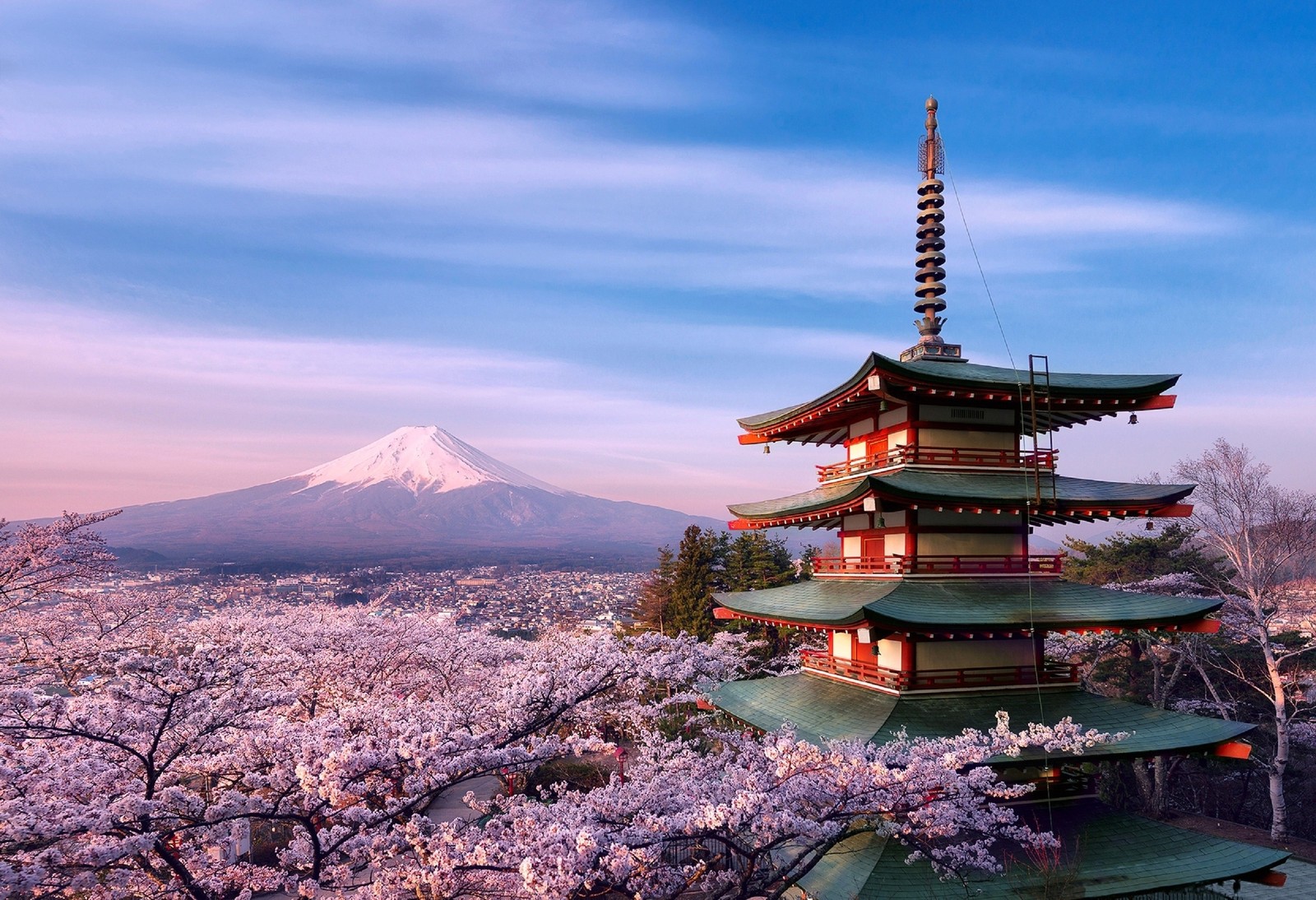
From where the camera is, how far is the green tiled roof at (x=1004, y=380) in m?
12.2

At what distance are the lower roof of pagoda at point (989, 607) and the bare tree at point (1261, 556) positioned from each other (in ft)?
34.8

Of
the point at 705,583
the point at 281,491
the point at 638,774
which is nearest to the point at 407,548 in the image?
the point at 281,491

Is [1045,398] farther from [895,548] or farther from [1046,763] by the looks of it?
[1046,763]

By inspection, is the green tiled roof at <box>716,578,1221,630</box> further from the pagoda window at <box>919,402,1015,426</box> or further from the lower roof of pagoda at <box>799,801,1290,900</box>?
the lower roof of pagoda at <box>799,801,1290,900</box>

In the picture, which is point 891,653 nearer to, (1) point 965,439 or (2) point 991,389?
(1) point 965,439

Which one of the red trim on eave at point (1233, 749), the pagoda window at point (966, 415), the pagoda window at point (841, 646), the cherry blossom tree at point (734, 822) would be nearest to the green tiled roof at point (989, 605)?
the pagoda window at point (841, 646)

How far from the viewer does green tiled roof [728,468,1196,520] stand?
12032 millimetres

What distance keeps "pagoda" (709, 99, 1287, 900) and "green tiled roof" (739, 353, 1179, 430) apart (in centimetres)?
4

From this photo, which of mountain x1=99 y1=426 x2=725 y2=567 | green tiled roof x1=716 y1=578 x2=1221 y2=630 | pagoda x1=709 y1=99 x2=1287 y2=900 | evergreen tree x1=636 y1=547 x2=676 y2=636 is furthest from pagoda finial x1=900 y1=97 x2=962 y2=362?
mountain x1=99 y1=426 x2=725 y2=567

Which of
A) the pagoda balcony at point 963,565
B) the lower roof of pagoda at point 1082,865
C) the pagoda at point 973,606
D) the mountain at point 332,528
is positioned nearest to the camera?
the lower roof of pagoda at point 1082,865

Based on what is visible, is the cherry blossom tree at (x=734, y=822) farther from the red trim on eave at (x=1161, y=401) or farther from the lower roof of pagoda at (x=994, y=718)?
the red trim on eave at (x=1161, y=401)

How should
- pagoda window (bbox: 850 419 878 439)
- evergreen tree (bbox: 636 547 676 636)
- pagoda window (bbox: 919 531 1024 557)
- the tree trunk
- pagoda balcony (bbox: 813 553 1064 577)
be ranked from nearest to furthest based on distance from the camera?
pagoda balcony (bbox: 813 553 1064 577)
pagoda window (bbox: 919 531 1024 557)
pagoda window (bbox: 850 419 878 439)
the tree trunk
evergreen tree (bbox: 636 547 676 636)

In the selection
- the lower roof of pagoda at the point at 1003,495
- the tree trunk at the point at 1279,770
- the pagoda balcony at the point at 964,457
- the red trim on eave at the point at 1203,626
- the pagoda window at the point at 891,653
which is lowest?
the tree trunk at the point at 1279,770

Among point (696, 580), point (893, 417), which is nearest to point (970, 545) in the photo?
point (893, 417)
